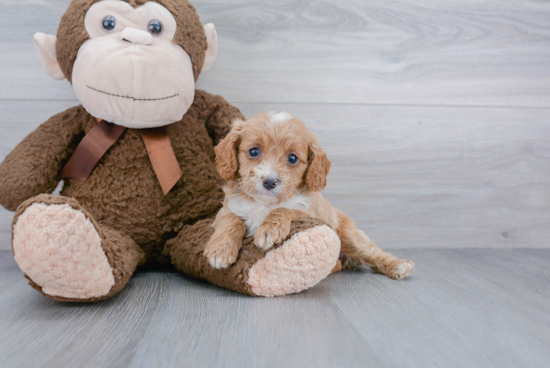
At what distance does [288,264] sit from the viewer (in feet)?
3.89

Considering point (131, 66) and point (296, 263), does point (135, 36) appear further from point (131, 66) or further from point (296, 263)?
point (296, 263)

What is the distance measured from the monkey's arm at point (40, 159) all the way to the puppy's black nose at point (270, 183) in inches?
30.2

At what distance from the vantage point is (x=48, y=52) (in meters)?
1.45

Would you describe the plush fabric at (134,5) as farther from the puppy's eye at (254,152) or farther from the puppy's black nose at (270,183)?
the puppy's black nose at (270,183)

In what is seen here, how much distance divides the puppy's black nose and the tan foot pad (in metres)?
0.48

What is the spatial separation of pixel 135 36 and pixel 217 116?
423 millimetres

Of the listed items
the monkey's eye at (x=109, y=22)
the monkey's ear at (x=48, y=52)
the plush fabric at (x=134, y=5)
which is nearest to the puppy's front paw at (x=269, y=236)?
the plush fabric at (x=134, y=5)

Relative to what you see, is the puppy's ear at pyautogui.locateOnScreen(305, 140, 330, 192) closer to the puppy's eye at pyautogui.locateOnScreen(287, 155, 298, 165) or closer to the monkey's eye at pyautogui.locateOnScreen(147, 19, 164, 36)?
the puppy's eye at pyautogui.locateOnScreen(287, 155, 298, 165)

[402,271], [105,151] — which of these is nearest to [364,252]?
[402,271]

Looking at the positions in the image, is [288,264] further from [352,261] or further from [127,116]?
[127,116]

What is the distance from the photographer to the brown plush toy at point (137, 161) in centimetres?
119

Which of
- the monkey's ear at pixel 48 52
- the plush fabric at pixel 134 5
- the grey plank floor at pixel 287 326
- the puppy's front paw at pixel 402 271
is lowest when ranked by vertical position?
the puppy's front paw at pixel 402 271

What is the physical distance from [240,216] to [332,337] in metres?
0.52

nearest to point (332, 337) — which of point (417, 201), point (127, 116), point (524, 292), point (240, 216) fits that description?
point (240, 216)
